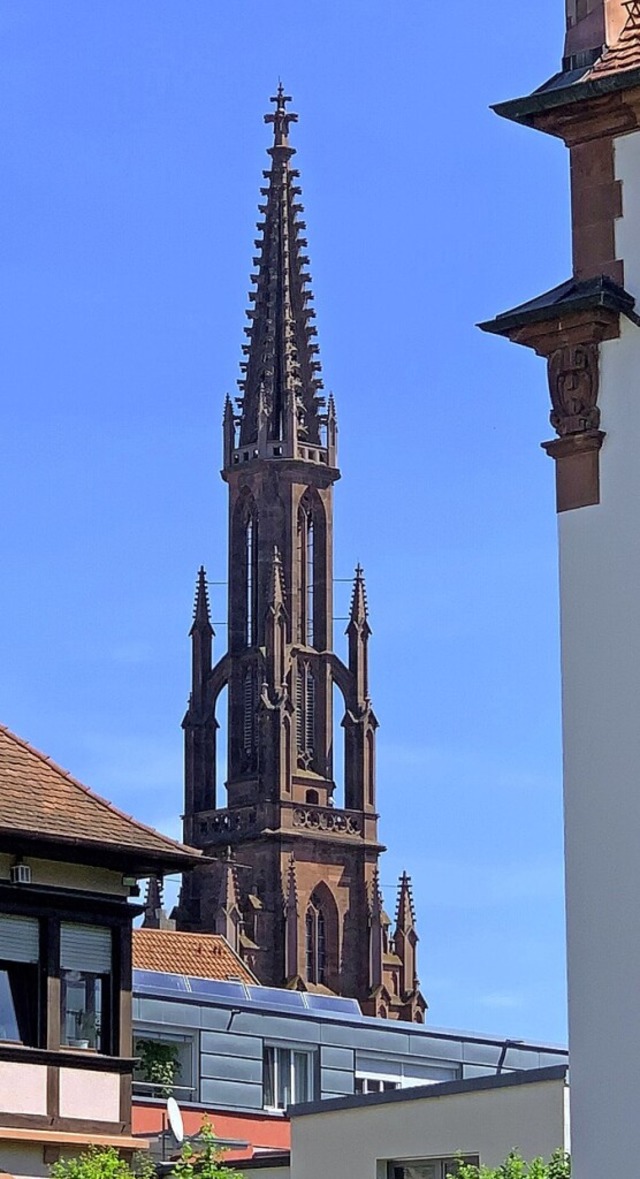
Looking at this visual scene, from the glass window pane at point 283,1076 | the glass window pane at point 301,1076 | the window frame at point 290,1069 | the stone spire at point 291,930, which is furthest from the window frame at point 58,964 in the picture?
the stone spire at point 291,930

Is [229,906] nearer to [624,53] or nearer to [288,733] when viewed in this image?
[288,733]

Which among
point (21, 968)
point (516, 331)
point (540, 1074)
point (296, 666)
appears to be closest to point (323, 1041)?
point (21, 968)

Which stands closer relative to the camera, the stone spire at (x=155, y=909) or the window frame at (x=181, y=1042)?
the window frame at (x=181, y=1042)

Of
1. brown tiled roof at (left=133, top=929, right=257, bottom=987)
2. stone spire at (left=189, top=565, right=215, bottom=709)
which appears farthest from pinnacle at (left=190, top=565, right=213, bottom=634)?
brown tiled roof at (left=133, top=929, right=257, bottom=987)

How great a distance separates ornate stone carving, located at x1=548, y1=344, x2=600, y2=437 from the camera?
2114 cm

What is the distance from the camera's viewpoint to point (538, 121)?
2167 centimetres

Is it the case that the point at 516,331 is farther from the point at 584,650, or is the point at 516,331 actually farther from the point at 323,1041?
the point at 323,1041

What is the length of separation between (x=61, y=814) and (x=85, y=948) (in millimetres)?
1877

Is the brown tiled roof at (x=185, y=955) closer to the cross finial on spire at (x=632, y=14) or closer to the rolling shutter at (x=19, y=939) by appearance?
the rolling shutter at (x=19, y=939)

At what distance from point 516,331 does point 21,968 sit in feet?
65.0

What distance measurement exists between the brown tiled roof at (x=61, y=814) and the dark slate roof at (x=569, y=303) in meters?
18.5

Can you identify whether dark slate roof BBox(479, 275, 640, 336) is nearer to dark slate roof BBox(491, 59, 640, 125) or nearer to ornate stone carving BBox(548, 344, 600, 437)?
ornate stone carving BBox(548, 344, 600, 437)

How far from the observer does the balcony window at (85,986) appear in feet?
130

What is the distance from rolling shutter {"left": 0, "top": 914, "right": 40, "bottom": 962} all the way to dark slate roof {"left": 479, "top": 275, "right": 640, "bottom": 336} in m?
19.2
